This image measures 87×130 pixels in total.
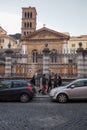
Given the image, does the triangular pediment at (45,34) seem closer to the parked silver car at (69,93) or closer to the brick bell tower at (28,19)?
the brick bell tower at (28,19)

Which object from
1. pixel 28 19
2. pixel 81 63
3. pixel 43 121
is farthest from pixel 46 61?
pixel 28 19

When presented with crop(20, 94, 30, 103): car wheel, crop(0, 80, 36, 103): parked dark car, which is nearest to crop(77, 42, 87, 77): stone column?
crop(0, 80, 36, 103): parked dark car

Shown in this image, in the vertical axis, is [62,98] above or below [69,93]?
below

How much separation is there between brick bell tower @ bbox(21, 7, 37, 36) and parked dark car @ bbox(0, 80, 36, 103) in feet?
243

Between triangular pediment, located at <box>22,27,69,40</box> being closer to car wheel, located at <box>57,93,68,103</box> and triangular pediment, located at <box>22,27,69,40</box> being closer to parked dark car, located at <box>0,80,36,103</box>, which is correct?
parked dark car, located at <box>0,80,36,103</box>

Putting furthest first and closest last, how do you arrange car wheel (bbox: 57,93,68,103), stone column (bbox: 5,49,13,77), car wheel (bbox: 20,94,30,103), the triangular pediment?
the triangular pediment < stone column (bbox: 5,49,13,77) < car wheel (bbox: 20,94,30,103) < car wheel (bbox: 57,93,68,103)

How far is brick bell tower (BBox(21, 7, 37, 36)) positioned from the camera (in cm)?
8888

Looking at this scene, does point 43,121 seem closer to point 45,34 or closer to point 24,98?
point 24,98

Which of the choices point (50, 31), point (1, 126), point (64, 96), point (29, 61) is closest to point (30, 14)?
point (50, 31)

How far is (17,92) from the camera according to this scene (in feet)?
51.6

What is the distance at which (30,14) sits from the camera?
90.5 meters

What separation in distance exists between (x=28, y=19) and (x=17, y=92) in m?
76.7

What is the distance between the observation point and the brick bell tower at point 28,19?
8888cm

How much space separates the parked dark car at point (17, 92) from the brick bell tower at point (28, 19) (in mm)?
74084
